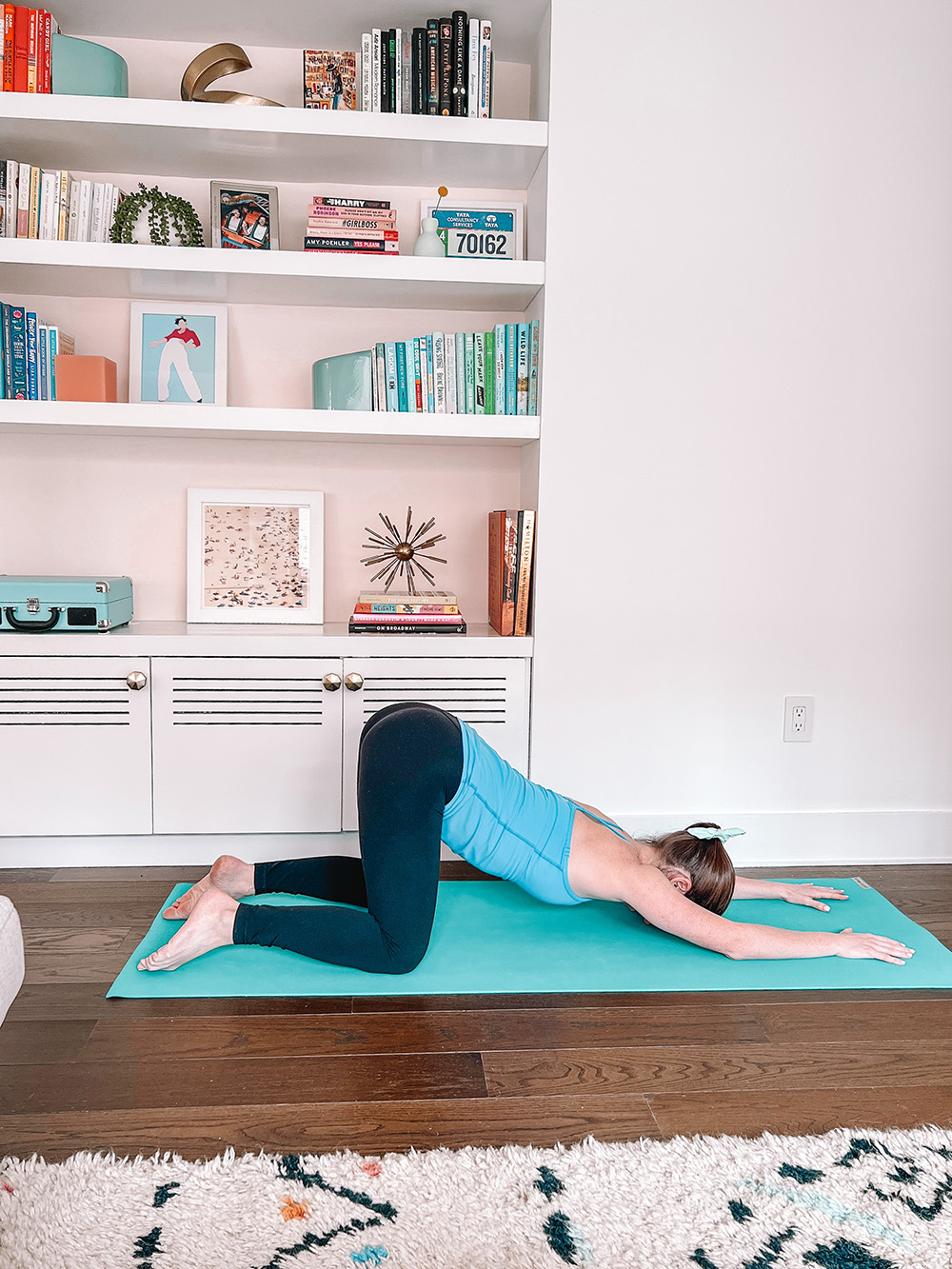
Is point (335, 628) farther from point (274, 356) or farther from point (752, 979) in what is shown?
point (752, 979)

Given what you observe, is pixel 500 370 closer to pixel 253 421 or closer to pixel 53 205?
pixel 253 421

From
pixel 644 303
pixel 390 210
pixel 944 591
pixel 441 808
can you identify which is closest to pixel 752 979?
pixel 441 808

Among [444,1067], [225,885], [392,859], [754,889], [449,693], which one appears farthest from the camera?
[449,693]

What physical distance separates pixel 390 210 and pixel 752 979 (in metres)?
2.36

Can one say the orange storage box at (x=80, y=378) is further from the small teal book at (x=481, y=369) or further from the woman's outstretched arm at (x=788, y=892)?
the woman's outstretched arm at (x=788, y=892)

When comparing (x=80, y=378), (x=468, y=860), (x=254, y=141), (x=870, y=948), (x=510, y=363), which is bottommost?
(x=870, y=948)

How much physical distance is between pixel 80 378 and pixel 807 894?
2.54 metres

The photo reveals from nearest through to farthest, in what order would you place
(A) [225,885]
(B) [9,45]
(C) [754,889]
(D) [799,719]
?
(A) [225,885], (C) [754,889], (B) [9,45], (D) [799,719]

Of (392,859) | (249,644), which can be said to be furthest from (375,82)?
(392,859)

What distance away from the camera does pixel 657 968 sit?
223 cm

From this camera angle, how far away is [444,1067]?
1.84 meters

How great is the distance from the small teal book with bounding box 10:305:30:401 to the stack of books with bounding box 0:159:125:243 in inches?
9.3

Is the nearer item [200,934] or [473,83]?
[200,934]

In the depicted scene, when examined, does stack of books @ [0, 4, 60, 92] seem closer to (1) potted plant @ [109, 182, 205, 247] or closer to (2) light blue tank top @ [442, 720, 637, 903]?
(1) potted plant @ [109, 182, 205, 247]
